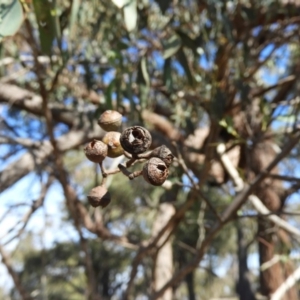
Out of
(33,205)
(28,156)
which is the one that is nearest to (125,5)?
(33,205)

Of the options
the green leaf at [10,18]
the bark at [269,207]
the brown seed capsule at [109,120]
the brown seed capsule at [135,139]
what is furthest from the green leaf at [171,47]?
the bark at [269,207]

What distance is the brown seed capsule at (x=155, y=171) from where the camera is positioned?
535 millimetres

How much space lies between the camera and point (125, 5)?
1235mm

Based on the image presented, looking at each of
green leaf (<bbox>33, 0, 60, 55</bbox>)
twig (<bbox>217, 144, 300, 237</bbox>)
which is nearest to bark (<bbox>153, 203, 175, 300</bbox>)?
twig (<bbox>217, 144, 300, 237</bbox>)

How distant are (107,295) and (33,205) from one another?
7.67 m

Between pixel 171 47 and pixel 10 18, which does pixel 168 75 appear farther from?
pixel 10 18

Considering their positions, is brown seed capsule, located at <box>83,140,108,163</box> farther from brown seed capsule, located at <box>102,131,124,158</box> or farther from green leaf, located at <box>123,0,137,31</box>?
Result: green leaf, located at <box>123,0,137,31</box>

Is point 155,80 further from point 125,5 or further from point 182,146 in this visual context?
point 125,5

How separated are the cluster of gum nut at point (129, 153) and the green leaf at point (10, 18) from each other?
0.39 m

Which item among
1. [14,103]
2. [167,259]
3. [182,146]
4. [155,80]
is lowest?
[167,259]

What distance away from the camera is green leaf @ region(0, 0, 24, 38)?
94 cm

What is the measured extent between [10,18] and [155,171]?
0.56 meters

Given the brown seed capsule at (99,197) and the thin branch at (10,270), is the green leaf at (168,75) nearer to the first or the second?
the thin branch at (10,270)

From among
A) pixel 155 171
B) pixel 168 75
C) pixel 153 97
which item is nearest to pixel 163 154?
pixel 155 171
